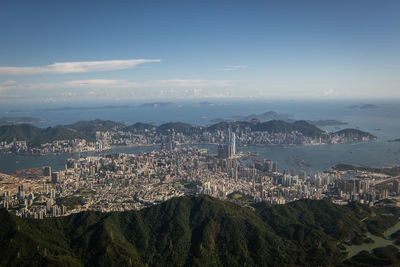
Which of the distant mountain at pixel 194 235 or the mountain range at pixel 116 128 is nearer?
the distant mountain at pixel 194 235

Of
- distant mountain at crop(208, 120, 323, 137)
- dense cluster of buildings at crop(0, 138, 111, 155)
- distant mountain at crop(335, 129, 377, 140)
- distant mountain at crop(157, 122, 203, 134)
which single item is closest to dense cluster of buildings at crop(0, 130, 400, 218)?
dense cluster of buildings at crop(0, 138, 111, 155)

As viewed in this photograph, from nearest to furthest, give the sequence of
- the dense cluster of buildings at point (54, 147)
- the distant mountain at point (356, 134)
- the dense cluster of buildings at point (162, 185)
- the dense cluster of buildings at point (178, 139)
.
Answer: the dense cluster of buildings at point (162, 185), the dense cluster of buildings at point (54, 147), the dense cluster of buildings at point (178, 139), the distant mountain at point (356, 134)

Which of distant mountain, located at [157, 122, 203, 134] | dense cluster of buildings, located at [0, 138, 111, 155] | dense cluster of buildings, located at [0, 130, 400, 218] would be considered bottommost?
dense cluster of buildings, located at [0, 130, 400, 218]

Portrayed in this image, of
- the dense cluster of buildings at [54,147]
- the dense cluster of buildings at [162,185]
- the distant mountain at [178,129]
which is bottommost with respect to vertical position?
the dense cluster of buildings at [162,185]

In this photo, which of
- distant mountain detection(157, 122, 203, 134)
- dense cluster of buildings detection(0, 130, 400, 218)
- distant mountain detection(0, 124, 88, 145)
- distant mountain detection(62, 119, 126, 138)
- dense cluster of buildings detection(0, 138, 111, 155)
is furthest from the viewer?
distant mountain detection(157, 122, 203, 134)

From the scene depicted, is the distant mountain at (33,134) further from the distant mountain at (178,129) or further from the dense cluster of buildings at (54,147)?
the distant mountain at (178,129)

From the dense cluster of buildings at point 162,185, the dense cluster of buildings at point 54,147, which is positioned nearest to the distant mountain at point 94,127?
the dense cluster of buildings at point 54,147

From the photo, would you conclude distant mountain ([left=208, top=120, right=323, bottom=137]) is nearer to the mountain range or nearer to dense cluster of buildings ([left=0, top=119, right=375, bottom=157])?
the mountain range

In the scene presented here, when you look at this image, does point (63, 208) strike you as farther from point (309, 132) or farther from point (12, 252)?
point (309, 132)

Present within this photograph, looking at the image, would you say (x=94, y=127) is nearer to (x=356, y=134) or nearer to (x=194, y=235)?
(x=194, y=235)

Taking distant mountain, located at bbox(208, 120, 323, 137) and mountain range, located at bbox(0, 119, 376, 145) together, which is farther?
distant mountain, located at bbox(208, 120, 323, 137)
